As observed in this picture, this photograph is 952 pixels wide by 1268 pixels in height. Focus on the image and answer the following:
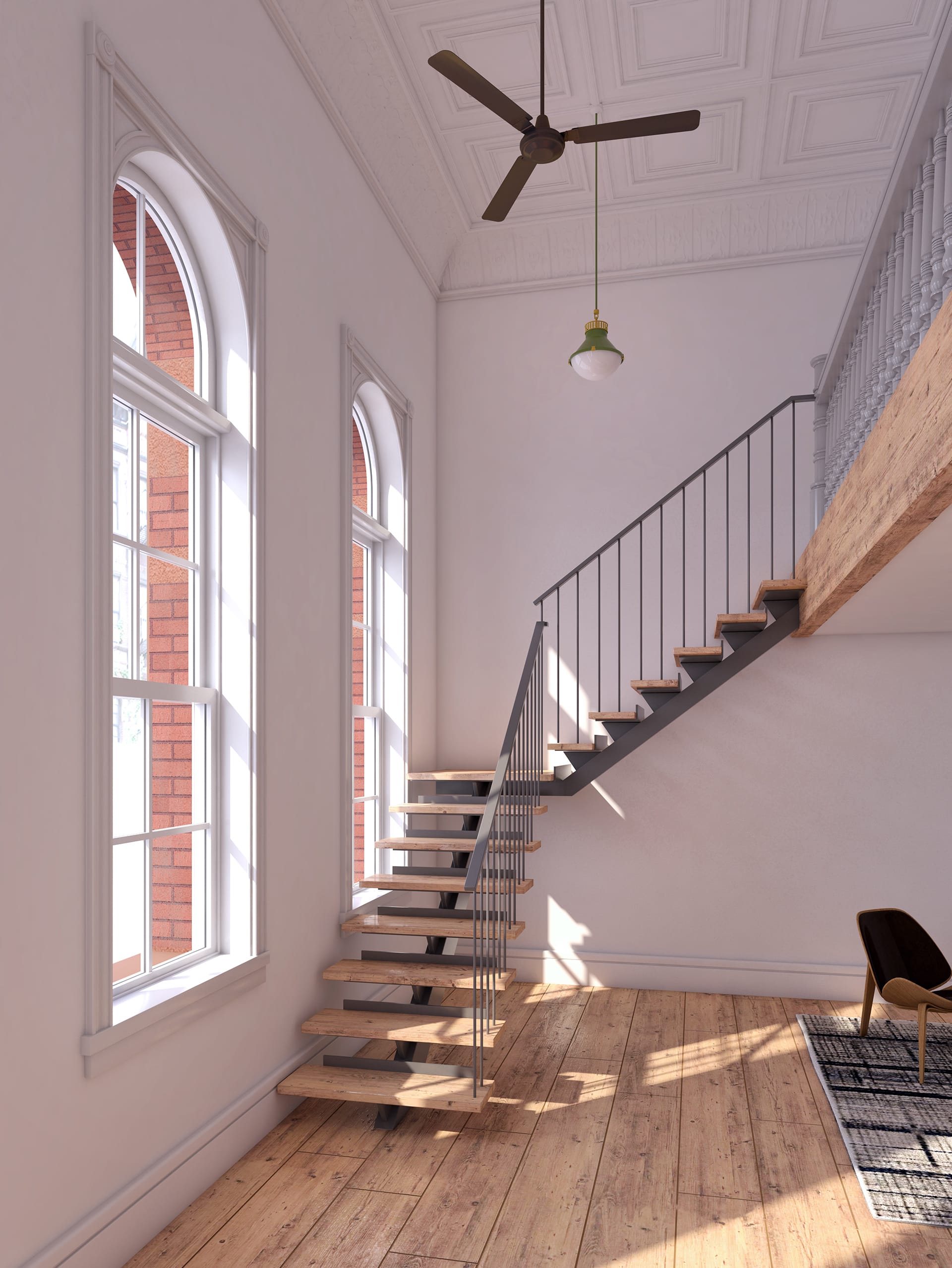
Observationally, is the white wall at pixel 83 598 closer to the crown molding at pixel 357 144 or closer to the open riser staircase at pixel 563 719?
the crown molding at pixel 357 144

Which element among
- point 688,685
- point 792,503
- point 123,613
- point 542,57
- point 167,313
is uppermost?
point 542,57

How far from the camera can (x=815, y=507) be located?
4988mm

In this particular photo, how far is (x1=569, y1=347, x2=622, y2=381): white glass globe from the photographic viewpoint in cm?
440

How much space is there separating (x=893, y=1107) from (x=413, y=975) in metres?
2.04

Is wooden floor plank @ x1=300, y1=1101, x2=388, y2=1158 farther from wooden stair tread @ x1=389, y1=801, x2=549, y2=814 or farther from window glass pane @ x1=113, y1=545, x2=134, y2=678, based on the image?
window glass pane @ x1=113, y1=545, x2=134, y2=678

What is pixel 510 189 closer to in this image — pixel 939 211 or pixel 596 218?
pixel 939 211

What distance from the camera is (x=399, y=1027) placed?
3.71 m

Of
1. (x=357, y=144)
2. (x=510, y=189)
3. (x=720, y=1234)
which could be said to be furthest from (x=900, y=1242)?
(x=357, y=144)

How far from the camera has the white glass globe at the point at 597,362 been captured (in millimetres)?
4398

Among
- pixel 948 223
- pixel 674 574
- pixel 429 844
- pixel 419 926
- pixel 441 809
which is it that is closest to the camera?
pixel 948 223

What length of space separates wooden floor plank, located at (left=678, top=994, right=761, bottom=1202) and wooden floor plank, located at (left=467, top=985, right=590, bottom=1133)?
0.59 metres

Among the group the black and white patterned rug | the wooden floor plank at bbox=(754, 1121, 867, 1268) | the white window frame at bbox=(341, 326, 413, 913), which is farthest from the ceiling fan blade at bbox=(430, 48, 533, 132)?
the black and white patterned rug

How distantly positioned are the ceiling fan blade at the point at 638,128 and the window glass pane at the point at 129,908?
2746 millimetres

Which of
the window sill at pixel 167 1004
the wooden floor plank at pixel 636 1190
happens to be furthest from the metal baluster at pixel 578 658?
the window sill at pixel 167 1004
